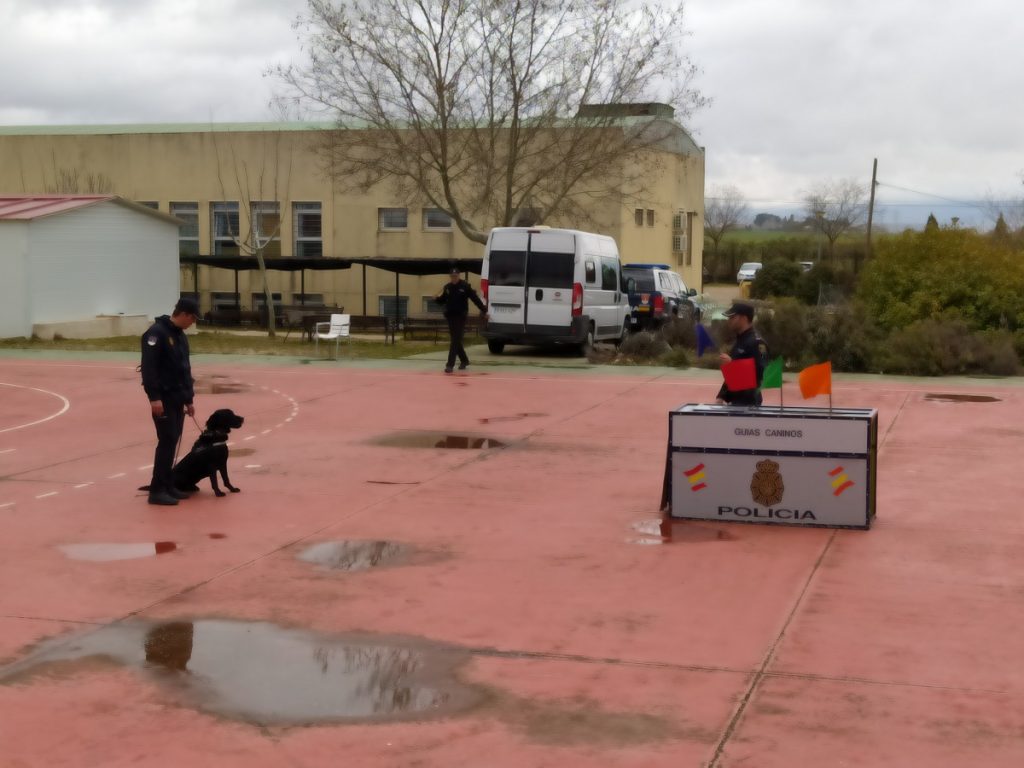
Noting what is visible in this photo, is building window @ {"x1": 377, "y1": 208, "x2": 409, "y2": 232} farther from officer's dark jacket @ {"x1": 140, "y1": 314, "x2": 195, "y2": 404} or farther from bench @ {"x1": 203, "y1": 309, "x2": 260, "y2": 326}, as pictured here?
officer's dark jacket @ {"x1": 140, "y1": 314, "x2": 195, "y2": 404}

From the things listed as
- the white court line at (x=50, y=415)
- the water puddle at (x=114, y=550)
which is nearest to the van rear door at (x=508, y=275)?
the white court line at (x=50, y=415)

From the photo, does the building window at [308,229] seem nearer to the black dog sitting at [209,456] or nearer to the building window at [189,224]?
the building window at [189,224]

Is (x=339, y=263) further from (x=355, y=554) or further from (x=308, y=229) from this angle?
(x=355, y=554)

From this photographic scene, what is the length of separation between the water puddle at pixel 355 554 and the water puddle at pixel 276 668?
4.81 ft

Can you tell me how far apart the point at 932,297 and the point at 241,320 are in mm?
21029

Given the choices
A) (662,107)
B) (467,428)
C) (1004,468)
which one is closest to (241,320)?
(662,107)

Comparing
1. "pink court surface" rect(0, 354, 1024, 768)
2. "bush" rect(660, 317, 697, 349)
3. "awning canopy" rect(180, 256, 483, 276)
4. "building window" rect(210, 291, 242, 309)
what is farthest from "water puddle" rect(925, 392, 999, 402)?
"building window" rect(210, 291, 242, 309)

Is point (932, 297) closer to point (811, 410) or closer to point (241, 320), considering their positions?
point (811, 410)

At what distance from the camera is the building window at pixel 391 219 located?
43125mm

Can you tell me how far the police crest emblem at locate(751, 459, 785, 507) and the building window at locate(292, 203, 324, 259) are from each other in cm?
3511

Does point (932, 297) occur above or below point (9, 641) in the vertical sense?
above

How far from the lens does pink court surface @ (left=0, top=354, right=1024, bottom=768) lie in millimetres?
5566

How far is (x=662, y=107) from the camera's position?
3538 centimetres

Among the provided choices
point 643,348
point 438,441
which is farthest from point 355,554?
point 643,348
